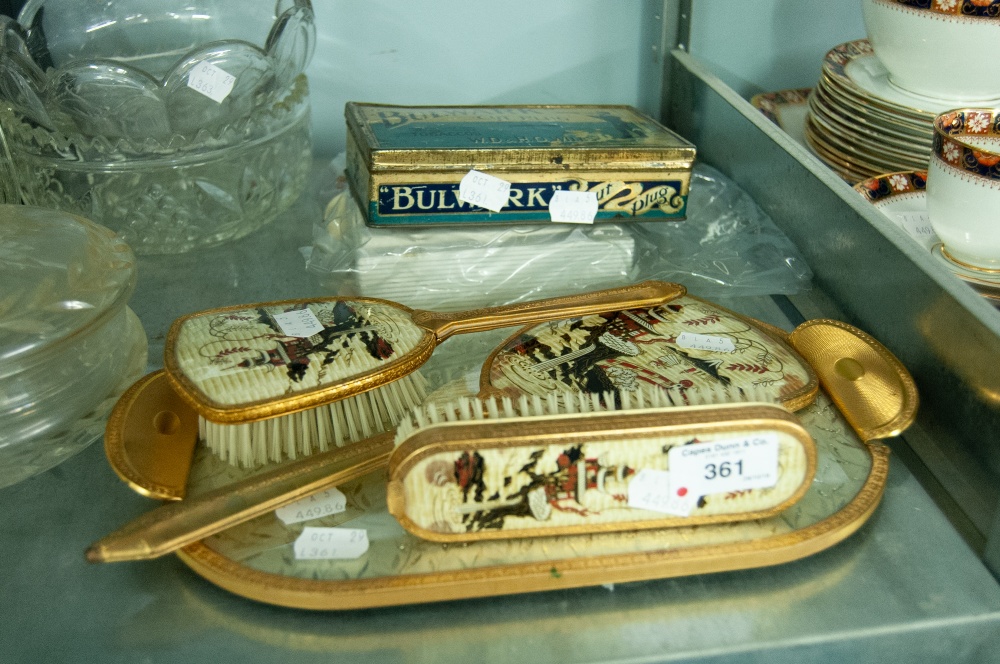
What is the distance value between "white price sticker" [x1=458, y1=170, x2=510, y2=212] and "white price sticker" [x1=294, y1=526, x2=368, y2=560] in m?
0.36

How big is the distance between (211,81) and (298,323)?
0.93 ft

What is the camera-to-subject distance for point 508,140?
0.79 meters

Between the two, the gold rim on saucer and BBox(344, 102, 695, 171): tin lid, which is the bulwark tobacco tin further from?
A: the gold rim on saucer

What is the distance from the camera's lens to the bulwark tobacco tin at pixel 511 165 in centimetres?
75

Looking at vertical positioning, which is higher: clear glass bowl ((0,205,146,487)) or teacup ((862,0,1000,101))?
teacup ((862,0,1000,101))

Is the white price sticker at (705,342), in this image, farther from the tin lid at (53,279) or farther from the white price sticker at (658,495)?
the tin lid at (53,279)

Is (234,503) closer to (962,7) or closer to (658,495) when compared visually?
(658,495)

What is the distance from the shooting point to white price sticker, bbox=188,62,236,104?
2.40 ft

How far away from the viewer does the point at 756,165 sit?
89cm

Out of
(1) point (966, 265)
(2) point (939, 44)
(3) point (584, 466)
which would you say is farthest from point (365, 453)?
(2) point (939, 44)

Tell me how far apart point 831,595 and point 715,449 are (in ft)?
0.37

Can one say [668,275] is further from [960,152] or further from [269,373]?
[269,373]

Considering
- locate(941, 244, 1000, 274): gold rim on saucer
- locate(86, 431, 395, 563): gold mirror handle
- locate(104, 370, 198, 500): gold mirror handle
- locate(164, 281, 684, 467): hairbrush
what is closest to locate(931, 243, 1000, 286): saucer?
locate(941, 244, 1000, 274): gold rim on saucer

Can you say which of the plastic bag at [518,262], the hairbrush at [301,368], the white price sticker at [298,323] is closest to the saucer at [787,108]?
the plastic bag at [518,262]
